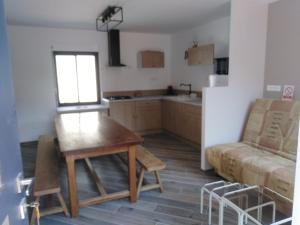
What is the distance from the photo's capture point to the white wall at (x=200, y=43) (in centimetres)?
409

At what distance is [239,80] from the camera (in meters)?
3.17

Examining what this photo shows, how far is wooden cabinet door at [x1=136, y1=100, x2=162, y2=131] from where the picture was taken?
507cm

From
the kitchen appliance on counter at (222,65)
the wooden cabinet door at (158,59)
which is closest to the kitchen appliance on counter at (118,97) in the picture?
the wooden cabinet door at (158,59)

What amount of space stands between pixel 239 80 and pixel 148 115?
95.7 inches

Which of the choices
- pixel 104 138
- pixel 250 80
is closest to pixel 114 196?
pixel 104 138

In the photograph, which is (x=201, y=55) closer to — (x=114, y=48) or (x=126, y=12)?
(x=126, y=12)

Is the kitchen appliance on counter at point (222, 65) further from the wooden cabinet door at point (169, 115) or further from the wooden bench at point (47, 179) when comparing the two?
the wooden bench at point (47, 179)

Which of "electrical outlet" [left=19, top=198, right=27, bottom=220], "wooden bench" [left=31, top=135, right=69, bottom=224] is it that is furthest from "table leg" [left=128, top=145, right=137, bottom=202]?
"electrical outlet" [left=19, top=198, right=27, bottom=220]

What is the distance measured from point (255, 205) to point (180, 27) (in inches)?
154

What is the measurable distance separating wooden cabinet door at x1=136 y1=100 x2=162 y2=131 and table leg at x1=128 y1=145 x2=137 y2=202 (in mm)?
2621

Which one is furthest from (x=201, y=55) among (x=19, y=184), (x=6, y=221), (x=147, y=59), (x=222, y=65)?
(x=6, y=221)

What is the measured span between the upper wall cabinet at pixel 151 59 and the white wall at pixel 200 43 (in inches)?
16.2

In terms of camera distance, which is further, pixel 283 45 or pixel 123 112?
pixel 123 112

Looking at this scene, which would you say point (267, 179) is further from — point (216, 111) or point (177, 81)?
point (177, 81)
